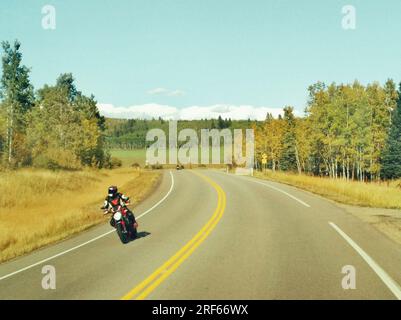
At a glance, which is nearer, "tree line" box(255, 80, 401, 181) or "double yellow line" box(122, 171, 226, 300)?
"double yellow line" box(122, 171, 226, 300)

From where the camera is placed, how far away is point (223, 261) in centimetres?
924

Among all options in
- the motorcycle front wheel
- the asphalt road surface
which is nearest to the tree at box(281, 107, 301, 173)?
the asphalt road surface

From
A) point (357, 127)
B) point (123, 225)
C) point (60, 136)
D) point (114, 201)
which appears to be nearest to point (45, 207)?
point (114, 201)

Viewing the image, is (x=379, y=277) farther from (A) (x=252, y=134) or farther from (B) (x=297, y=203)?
(A) (x=252, y=134)

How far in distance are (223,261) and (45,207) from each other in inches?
846

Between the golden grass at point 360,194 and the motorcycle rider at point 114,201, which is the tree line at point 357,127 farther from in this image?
the motorcycle rider at point 114,201

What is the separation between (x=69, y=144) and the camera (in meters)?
52.9

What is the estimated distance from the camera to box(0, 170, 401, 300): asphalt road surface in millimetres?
7151

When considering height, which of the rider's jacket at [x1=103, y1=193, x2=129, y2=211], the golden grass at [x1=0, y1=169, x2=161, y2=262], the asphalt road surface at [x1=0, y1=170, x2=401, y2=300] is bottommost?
the golden grass at [x1=0, y1=169, x2=161, y2=262]

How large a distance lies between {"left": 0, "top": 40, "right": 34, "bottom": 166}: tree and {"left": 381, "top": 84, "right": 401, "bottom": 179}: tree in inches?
1869

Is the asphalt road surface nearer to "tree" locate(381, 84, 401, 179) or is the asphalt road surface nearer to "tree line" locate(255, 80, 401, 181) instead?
"tree line" locate(255, 80, 401, 181)

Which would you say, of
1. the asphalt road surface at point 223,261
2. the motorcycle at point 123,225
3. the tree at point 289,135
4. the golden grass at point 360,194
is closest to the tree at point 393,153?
the tree at point 289,135
